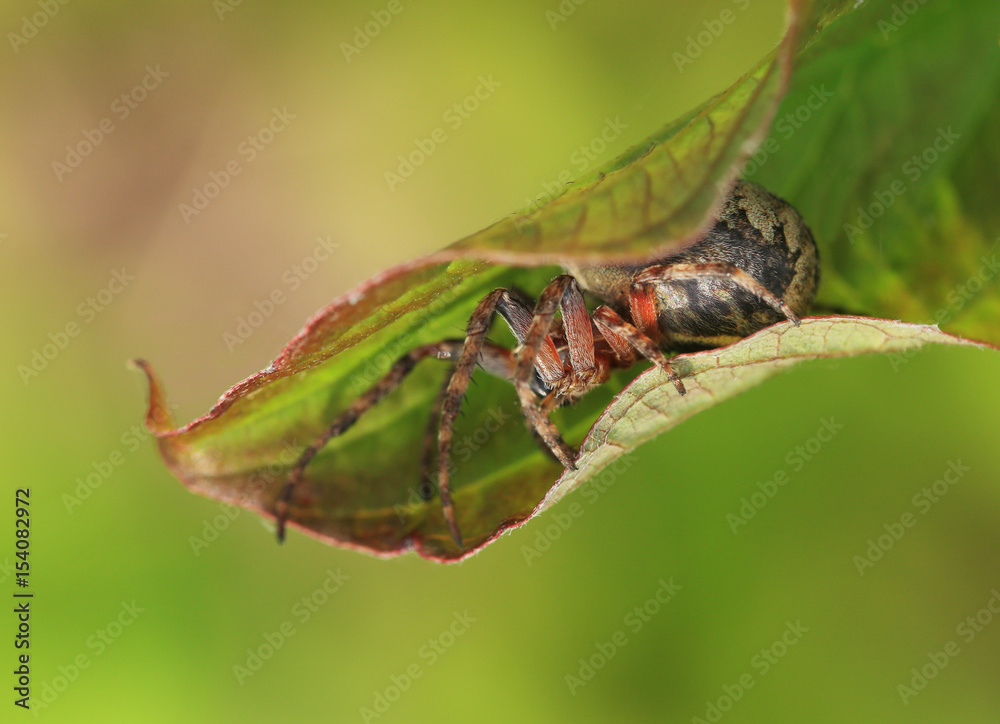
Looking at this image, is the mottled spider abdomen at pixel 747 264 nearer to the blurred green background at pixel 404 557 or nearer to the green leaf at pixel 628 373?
the green leaf at pixel 628 373

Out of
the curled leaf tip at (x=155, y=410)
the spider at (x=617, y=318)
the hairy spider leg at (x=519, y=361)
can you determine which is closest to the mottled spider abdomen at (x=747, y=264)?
the spider at (x=617, y=318)

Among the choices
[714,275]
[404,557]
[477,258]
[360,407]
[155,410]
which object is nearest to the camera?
[477,258]

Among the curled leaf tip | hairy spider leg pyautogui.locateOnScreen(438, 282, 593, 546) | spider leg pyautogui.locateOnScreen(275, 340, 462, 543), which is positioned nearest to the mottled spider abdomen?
hairy spider leg pyautogui.locateOnScreen(438, 282, 593, 546)

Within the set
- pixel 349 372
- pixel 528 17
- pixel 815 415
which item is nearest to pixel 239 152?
pixel 528 17

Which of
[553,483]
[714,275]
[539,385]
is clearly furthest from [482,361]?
[714,275]

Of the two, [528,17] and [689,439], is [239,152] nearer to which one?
[528,17]

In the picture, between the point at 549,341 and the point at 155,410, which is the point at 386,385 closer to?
the point at 549,341

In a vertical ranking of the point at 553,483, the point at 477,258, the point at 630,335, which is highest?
the point at 477,258
